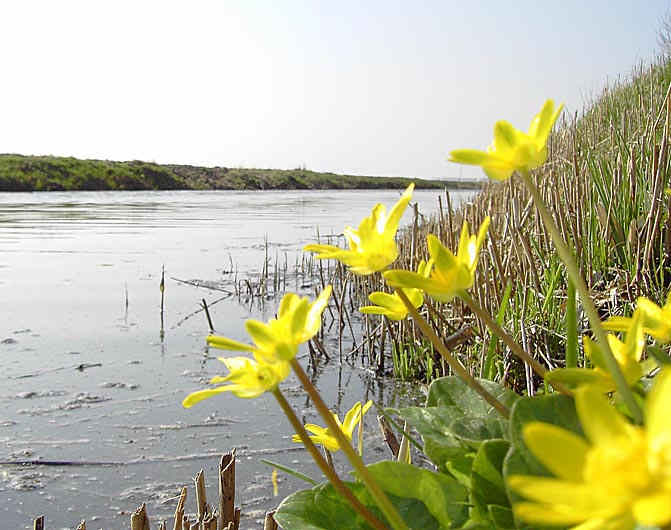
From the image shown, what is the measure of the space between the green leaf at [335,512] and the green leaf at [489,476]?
2.7 inches

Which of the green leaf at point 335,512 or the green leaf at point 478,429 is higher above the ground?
the green leaf at point 478,429

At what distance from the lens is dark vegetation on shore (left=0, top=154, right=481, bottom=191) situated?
92.9 ft

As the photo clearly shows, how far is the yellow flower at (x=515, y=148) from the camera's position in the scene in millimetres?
450

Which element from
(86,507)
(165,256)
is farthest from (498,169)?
(165,256)

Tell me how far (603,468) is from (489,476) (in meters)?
0.24

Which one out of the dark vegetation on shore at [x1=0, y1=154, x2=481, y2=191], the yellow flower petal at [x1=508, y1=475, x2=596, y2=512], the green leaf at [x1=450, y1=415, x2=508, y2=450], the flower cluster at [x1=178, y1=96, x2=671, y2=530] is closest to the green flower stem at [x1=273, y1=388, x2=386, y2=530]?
the flower cluster at [x1=178, y1=96, x2=671, y2=530]

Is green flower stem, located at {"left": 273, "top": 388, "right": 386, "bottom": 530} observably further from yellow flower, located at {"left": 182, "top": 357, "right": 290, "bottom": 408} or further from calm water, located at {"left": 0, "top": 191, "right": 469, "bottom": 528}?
calm water, located at {"left": 0, "top": 191, "right": 469, "bottom": 528}

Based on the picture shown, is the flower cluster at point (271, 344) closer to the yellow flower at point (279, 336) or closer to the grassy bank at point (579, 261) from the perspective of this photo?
the yellow flower at point (279, 336)

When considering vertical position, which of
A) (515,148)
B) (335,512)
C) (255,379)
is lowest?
(335,512)

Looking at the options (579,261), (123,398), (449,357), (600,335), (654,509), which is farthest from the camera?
(123,398)

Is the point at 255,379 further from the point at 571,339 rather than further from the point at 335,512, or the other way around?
the point at 571,339

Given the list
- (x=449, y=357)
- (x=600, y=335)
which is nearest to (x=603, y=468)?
(x=600, y=335)

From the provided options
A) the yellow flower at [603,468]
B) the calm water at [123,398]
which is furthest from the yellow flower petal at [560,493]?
the calm water at [123,398]

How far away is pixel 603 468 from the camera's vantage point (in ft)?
0.80
